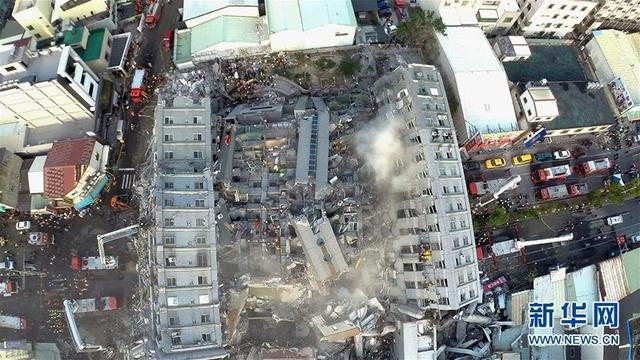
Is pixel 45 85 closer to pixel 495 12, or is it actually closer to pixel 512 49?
pixel 512 49

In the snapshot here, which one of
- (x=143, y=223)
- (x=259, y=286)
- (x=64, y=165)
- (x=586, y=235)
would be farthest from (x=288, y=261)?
(x=586, y=235)

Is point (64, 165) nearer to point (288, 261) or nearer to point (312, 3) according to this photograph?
point (288, 261)

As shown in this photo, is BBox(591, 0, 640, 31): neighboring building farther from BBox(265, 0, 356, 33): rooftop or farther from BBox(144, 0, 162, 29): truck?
BBox(144, 0, 162, 29): truck

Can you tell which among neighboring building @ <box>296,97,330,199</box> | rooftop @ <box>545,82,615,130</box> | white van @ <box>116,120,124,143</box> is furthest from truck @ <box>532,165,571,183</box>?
white van @ <box>116,120,124,143</box>

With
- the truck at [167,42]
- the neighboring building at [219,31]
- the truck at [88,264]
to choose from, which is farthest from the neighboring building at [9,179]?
the truck at [167,42]

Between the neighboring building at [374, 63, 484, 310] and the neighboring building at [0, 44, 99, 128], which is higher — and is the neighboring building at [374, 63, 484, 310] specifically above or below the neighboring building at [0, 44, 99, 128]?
below

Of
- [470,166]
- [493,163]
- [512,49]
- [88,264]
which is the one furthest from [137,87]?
[512,49]
